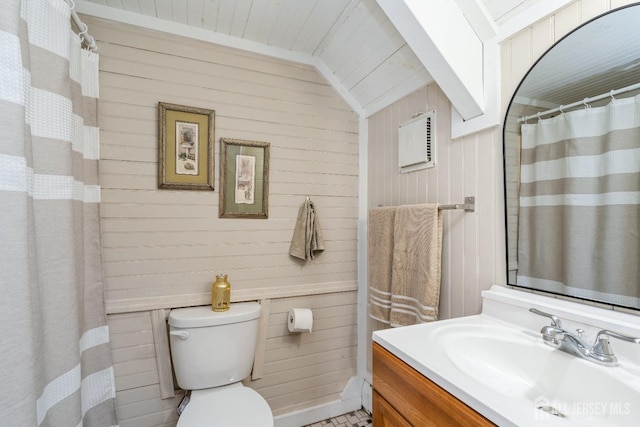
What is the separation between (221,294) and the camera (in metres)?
1.58

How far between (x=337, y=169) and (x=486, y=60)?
1010 millimetres

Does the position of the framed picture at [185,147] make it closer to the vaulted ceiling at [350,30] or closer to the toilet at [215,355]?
the vaulted ceiling at [350,30]

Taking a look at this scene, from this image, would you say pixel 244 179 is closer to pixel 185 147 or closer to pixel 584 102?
pixel 185 147

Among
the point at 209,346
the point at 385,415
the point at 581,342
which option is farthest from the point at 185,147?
the point at 581,342

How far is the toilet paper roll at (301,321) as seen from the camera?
1767mm

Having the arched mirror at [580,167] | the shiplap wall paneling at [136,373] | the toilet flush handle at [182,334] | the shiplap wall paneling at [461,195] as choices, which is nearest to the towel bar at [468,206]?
the shiplap wall paneling at [461,195]

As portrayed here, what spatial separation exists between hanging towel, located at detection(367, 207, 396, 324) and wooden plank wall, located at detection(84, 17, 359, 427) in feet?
1.04

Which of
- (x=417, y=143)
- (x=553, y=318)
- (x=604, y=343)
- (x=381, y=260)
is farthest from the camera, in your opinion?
(x=381, y=260)

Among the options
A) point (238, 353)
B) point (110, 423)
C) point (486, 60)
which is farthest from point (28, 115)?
point (486, 60)

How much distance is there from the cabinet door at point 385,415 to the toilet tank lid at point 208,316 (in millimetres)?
780

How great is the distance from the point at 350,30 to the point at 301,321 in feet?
5.35

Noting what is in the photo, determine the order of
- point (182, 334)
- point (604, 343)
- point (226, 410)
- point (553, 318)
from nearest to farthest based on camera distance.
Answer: point (604, 343)
point (553, 318)
point (226, 410)
point (182, 334)

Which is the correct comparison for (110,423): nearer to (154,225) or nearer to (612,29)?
(154,225)

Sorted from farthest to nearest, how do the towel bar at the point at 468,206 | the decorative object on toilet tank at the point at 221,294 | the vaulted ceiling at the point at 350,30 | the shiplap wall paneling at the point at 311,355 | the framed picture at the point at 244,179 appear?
1. the shiplap wall paneling at the point at 311,355
2. the framed picture at the point at 244,179
3. the decorative object on toilet tank at the point at 221,294
4. the towel bar at the point at 468,206
5. the vaulted ceiling at the point at 350,30
